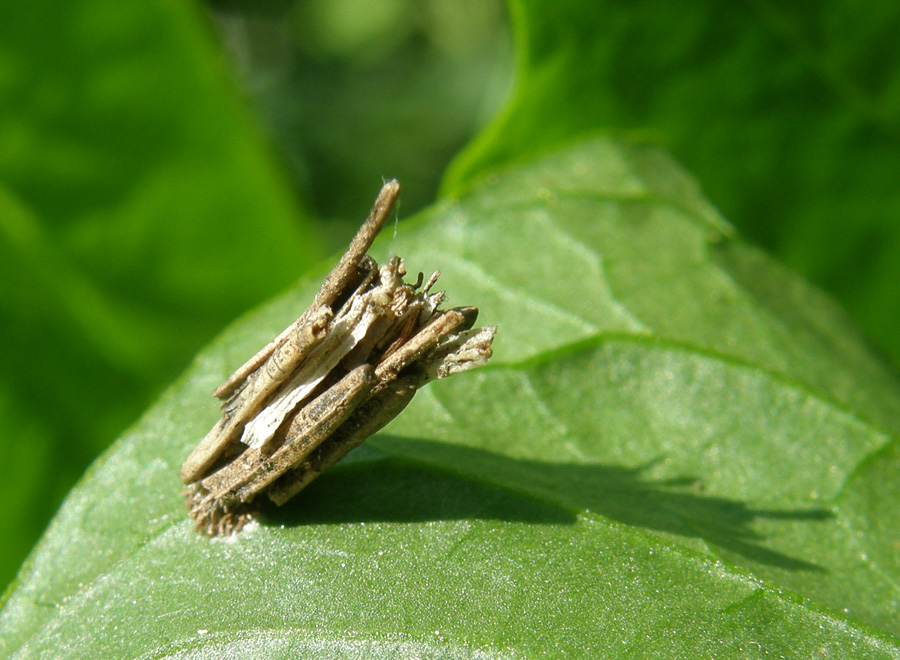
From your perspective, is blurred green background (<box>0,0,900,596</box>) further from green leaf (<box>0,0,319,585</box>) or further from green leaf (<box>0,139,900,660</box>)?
green leaf (<box>0,139,900,660</box>)

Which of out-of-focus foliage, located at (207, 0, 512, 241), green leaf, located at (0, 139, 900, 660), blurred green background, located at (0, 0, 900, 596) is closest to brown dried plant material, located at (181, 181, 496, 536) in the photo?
green leaf, located at (0, 139, 900, 660)

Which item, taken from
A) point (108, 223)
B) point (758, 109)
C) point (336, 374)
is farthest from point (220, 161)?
point (758, 109)

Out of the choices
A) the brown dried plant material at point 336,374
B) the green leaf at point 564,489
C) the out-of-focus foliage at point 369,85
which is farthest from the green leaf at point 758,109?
the out-of-focus foliage at point 369,85

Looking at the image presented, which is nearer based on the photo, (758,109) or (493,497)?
(493,497)

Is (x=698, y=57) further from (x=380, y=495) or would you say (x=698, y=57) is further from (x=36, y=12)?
(x=36, y=12)

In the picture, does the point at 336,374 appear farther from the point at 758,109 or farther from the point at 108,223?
the point at 758,109
